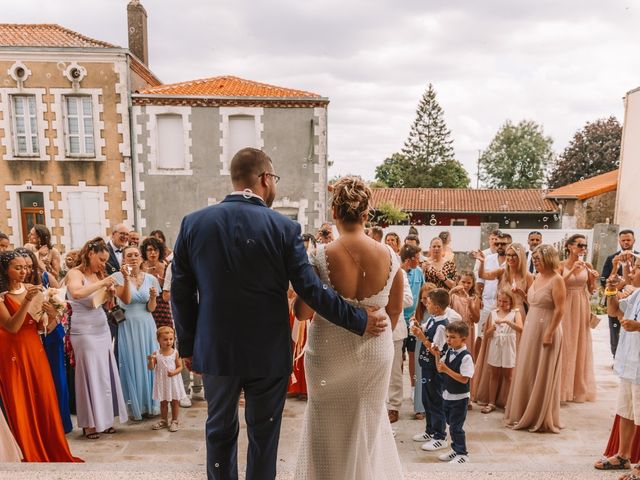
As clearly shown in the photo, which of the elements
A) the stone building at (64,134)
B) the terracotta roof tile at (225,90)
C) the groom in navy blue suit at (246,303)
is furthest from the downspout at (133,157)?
the groom in navy blue suit at (246,303)

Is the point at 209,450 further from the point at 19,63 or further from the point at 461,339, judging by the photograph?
the point at 19,63

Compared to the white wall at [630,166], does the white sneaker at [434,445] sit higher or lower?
lower

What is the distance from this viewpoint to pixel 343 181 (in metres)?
2.52

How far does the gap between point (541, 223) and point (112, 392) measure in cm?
3175

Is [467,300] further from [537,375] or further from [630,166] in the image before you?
[630,166]

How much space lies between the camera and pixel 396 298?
263 centimetres

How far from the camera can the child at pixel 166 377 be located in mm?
4480

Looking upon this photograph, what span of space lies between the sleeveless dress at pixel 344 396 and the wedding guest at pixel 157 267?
3.02 m

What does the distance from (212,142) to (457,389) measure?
1320 centimetres

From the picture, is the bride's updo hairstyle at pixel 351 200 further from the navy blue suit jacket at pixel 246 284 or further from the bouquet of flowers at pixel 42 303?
the bouquet of flowers at pixel 42 303

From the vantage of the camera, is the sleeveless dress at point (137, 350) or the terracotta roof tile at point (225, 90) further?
the terracotta roof tile at point (225, 90)

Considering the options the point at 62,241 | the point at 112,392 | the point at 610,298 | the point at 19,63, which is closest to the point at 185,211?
the point at 62,241

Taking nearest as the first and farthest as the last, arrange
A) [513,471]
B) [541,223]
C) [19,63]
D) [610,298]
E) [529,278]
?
[513,471]
[610,298]
[529,278]
[19,63]
[541,223]

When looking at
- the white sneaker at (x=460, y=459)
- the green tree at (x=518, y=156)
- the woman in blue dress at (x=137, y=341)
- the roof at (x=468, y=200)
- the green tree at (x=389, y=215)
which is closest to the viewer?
the white sneaker at (x=460, y=459)
